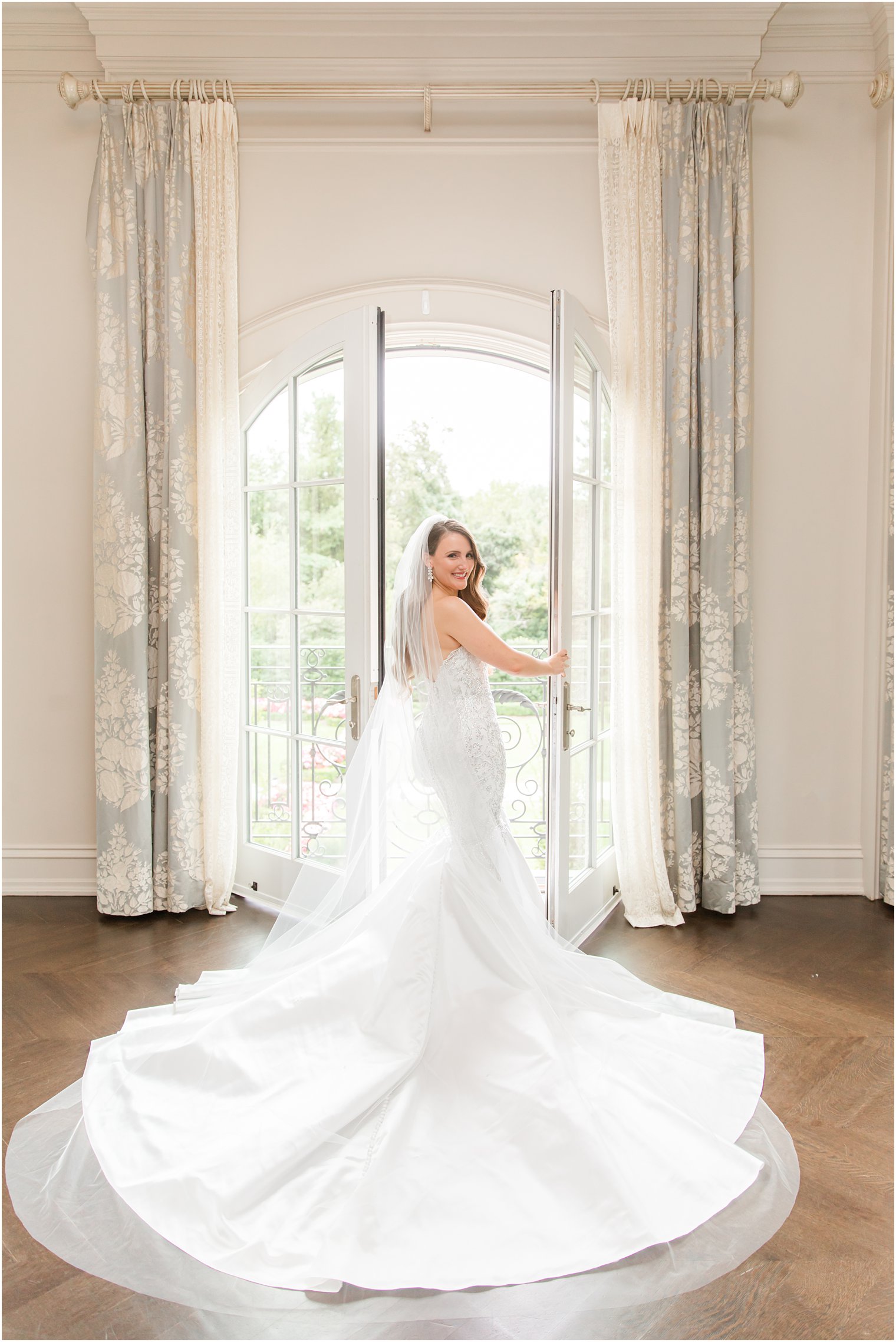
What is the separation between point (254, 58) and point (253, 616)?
96.7 inches

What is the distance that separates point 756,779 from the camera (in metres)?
3.71

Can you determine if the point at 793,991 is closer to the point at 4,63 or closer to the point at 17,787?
the point at 17,787

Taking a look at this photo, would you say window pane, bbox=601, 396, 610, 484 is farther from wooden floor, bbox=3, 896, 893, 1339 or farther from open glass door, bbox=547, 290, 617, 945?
wooden floor, bbox=3, 896, 893, 1339

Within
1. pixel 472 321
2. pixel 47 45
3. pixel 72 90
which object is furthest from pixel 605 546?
pixel 47 45

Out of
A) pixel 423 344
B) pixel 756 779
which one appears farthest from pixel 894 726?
pixel 423 344

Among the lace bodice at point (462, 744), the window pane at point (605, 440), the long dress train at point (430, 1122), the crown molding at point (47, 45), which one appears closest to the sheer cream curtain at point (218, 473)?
the crown molding at point (47, 45)

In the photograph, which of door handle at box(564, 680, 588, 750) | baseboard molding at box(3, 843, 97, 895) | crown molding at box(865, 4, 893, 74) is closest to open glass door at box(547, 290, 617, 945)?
door handle at box(564, 680, 588, 750)

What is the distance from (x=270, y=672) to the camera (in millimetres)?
3623

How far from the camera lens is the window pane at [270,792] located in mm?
3582

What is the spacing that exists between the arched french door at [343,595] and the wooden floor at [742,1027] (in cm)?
40

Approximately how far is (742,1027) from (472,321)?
10.2 ft

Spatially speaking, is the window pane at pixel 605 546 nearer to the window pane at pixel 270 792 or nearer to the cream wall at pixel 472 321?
the cream wall at pixel 472 321

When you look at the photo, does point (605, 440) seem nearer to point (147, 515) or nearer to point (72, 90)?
point (147, 515)

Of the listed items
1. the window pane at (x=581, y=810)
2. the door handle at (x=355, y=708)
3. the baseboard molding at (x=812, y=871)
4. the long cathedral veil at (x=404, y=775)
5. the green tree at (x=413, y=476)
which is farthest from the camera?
the green tree at (x=413, y=476)
